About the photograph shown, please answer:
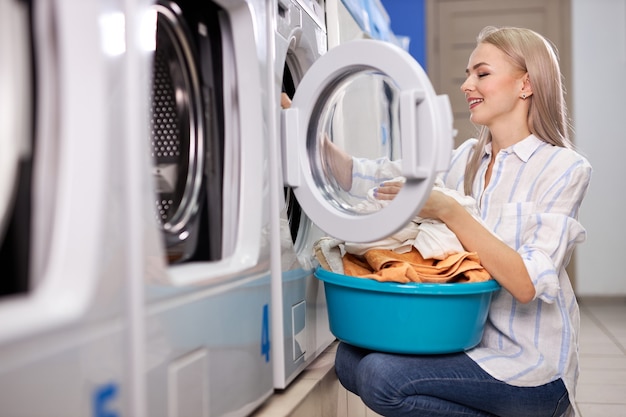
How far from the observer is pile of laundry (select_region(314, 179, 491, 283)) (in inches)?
48.0

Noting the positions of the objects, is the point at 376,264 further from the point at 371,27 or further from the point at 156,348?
the point at 371,27

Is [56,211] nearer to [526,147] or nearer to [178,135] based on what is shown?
[178,135]

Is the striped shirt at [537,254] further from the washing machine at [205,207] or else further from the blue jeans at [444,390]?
the washing machine at [205,207]

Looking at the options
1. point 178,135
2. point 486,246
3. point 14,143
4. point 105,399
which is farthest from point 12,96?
point 486,246

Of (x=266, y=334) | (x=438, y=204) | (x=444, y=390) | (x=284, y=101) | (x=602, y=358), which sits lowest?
(x=602, y=358)

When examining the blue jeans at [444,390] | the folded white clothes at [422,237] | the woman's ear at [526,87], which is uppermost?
the woman's ear at [526,87]

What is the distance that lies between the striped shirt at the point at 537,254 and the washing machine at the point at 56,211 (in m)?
0.83

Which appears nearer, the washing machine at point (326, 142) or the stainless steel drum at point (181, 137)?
the stainless steel drum at point (181, 137)

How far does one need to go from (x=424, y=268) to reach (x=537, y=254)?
0.71 feet

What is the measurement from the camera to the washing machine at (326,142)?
3.72ft

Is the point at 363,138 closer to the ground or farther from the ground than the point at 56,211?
farther from the ground

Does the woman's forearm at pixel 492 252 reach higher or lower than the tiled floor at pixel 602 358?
higher

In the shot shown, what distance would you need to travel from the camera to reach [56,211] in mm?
645

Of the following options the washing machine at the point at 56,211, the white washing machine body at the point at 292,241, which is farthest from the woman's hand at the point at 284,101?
the washing machine at the point at 56,211
